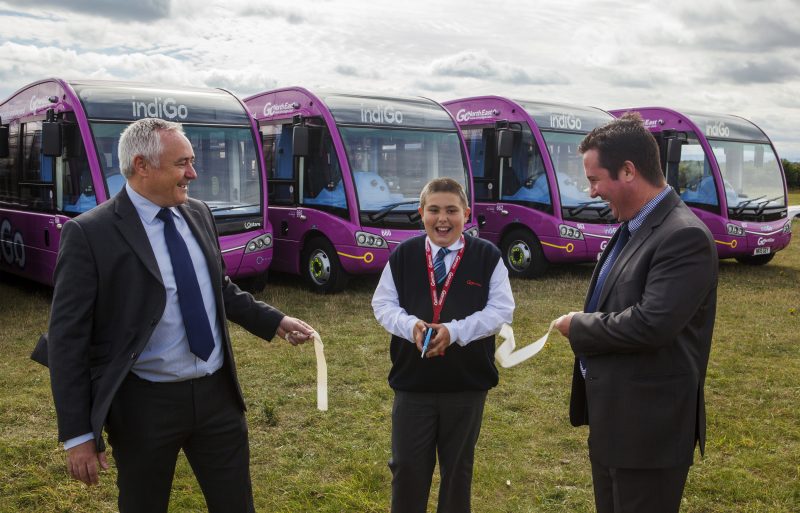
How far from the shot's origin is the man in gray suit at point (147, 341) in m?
2.62

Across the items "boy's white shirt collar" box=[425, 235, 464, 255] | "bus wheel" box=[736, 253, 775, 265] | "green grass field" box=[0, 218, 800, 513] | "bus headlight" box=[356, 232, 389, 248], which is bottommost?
"green grass field" box=[0, 218, 800, 513]

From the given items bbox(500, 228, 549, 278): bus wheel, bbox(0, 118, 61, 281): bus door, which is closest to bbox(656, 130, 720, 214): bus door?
bbox(500, 228, 549, 278): bus wheel

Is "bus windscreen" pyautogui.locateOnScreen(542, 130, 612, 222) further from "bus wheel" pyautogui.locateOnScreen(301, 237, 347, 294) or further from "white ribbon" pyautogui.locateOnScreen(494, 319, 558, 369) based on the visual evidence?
"white ribbon" pyautogui.locateOnScreen(494, 319, 558, 369)

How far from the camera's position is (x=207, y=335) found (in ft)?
9.23

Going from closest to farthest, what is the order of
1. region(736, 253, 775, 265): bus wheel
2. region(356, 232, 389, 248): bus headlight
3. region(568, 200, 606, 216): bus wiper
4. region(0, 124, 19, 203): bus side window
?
region(356, 232, 389, 248): bus headlight, region(0, 124, 19, 203): bus side window, region(568, 200, 606, 216): bus wiper, region(736, 253, 775, 265): bus wheel

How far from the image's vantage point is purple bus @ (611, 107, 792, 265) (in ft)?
41.5

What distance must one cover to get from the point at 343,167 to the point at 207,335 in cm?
730

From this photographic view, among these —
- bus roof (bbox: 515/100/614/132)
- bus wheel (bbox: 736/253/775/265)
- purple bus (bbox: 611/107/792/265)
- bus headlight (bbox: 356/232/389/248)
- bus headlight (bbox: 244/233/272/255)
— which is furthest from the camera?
bus wheel (bbox: 736/253/775/265)

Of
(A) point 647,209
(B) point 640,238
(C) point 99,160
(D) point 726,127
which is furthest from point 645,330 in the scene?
(D) point 726,127

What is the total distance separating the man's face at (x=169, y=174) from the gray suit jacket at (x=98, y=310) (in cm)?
10

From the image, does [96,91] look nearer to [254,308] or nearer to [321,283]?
[321,283]

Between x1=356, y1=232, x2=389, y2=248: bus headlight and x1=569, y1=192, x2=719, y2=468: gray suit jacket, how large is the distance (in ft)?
23.6

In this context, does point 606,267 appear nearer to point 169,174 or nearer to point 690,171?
point 169,174

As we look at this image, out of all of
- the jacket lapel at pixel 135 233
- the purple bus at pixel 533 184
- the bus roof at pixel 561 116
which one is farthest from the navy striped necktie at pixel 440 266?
the bus roof at pixel 561 116
